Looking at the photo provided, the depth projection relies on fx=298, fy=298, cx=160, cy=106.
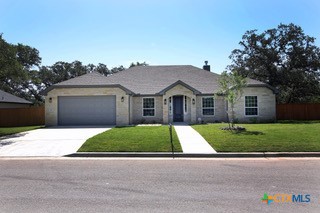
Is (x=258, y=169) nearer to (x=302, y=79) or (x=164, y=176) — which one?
(x=164, y=176)

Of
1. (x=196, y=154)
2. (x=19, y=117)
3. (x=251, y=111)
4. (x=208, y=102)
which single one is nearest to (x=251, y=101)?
(x=251, y=111)

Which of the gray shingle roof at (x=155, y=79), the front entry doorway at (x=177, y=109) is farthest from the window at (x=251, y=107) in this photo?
the front entry doorway at (x=177, y=109)

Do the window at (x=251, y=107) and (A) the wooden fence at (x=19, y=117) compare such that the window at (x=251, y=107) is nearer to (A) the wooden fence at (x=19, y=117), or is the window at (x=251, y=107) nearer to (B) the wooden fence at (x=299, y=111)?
(B) the wooden fence at (x=299, y=111)

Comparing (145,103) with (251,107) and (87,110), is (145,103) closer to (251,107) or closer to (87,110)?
(87,110)

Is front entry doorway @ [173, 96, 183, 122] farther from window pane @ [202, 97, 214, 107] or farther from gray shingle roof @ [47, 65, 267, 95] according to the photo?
window pane @ [202, 97, 214, 107]

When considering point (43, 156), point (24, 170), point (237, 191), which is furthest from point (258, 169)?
point (43, 156)

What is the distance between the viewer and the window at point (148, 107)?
87.6ft

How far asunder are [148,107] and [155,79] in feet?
Answer: 13.8

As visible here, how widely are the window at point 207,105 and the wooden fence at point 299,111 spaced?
812 centimetres

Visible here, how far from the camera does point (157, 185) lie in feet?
22.4

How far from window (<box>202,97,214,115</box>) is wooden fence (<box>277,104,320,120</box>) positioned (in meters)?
8.12

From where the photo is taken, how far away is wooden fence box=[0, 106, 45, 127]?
29375 millimetres

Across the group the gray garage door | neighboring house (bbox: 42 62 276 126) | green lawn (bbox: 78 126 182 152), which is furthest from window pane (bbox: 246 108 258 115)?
green lawn (bbox: 78 126 182 152)

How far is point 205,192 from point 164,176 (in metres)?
1.78
